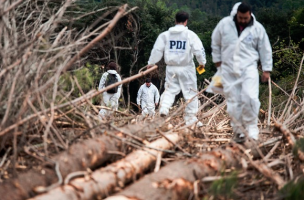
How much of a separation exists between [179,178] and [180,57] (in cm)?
388

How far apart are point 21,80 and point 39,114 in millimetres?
417

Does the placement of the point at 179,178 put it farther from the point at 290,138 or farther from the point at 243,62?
the point at 243,62

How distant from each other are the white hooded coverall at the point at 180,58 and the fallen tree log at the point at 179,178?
2.80 meters

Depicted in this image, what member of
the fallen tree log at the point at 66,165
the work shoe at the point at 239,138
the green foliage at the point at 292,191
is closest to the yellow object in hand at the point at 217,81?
the work shoe at the point at 239,138

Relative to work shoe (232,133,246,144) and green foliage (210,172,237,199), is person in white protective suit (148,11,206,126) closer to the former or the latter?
work shoe (232,133,246,144)

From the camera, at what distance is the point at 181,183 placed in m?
4.43

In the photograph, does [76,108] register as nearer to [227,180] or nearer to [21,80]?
[21,80]

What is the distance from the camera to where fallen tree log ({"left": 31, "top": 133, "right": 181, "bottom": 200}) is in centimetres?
409

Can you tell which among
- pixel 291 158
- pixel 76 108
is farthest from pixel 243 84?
pixel 76 108

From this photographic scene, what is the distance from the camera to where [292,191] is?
4.13 metres

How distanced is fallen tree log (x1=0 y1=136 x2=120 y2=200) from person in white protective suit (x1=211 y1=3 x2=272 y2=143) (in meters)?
1.76

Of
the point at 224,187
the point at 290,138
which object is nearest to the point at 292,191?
the point at 224,187

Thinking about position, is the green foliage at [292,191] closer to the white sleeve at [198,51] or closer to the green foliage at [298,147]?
the green foliage at [298,147]

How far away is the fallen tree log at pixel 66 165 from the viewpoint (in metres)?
4.16
